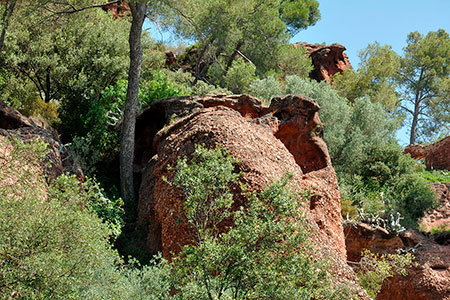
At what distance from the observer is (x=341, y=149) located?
21.9 meters

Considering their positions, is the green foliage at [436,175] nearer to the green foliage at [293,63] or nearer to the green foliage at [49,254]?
the green foliage at [293,63]

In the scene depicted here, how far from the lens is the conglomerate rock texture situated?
10438mm

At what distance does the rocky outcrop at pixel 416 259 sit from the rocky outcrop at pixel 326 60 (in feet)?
72.5

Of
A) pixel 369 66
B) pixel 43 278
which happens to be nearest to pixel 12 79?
pixel 43 278

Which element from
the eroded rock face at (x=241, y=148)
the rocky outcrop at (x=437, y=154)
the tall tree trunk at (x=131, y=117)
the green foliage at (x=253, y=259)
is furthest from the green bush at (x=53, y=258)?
the rocky outcrop at (x=437, y=154)

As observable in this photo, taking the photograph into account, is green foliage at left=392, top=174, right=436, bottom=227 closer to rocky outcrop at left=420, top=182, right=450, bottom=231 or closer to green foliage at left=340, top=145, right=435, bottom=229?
green foliage at left=340, top=145, right=435, bottom=229

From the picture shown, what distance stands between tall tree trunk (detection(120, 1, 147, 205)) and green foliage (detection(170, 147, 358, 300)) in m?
7.48

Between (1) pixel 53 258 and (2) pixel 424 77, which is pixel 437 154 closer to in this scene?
(2) pixel 424 77

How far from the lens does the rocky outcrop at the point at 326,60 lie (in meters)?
37.6

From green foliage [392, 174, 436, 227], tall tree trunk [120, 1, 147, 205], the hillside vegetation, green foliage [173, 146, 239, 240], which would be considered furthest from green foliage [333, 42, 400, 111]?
green foliage [173, 146, 239, 240]

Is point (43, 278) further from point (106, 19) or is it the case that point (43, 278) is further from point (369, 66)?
point (369, 66)

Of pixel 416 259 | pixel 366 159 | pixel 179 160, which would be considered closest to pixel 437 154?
pixel 366 159

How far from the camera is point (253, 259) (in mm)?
7180

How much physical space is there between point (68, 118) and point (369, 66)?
25521 millimetres
